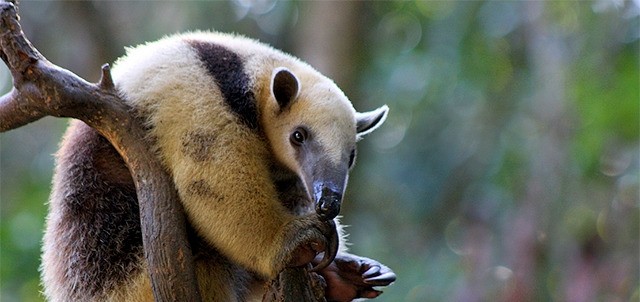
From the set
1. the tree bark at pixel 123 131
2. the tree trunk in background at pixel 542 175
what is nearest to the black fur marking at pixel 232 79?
the tree bark at pixel 123 131

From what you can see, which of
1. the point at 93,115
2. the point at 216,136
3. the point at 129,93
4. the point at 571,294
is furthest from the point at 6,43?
the point at 571,294

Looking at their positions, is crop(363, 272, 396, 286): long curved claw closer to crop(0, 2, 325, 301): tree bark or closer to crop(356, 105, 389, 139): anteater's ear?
crop(0, 2, 325, 301): tree bark

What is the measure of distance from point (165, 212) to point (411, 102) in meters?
7.91


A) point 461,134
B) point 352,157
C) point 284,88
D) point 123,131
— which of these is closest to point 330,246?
point 352,157

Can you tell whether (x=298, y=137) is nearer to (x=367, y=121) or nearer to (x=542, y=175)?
(x=367, y=121)

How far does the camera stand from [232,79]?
178 inches

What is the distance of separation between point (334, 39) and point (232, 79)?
5127 mm

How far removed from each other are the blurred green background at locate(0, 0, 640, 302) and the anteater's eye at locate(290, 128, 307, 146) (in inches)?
182

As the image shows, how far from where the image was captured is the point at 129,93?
14.5ft

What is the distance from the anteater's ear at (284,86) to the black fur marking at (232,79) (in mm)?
131

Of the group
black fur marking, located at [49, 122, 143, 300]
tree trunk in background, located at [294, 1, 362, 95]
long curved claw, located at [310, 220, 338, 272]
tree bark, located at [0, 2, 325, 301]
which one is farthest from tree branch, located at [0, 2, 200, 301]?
tree trunk in background, located at [294, 1, 362, 95]

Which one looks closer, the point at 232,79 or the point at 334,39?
the point at 232,79

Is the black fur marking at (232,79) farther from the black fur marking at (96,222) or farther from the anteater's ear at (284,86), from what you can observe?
the black fur marking at (96,222)

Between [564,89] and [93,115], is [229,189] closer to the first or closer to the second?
[93,115]
